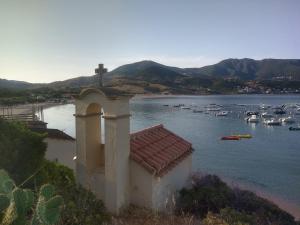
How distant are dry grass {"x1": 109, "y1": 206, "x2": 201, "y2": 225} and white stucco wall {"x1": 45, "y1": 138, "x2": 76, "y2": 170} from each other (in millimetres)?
7015

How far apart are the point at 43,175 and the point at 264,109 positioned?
98786 mm

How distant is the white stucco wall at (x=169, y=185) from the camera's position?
967cm

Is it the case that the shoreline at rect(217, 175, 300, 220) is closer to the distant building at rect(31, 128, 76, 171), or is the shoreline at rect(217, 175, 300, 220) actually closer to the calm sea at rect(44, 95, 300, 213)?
the calm sea at rect(44, 95, 300, 213)

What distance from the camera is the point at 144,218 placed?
8445 millimetres

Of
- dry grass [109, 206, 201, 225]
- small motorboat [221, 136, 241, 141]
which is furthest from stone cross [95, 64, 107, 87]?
small motorboat [221, 136, 241, 141]

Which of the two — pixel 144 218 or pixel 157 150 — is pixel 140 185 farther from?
pixel 157 150

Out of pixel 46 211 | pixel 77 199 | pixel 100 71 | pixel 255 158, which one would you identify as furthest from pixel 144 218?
pixel 255 158

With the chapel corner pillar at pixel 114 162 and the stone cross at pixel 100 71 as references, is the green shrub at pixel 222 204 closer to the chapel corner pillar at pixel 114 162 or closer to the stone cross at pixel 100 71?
the chapel corner pillar at pixel 114 162

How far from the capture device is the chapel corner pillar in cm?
913

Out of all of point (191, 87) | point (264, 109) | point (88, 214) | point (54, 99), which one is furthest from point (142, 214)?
point (191, 87)

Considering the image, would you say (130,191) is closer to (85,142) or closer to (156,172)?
(156,172)

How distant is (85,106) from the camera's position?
32.6 ft

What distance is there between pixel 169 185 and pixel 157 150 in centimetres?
111

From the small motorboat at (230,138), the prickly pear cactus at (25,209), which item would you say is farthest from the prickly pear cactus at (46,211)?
the small motorboat at (230,138)
